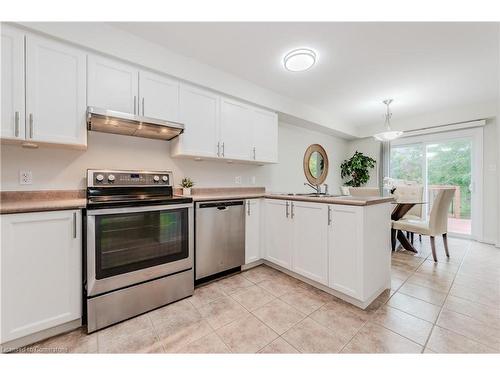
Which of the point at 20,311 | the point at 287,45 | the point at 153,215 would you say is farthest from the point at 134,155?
the point at 287,45

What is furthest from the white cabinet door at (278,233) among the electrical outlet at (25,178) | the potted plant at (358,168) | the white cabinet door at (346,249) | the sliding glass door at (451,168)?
the sliding glass door at (451,168)

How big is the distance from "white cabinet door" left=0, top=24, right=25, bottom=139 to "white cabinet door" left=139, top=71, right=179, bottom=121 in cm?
79

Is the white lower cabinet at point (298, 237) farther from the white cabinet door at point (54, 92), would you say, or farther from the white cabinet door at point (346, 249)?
the white cabinet door at point (54, 92)

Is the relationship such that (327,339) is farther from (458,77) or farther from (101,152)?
(458,77)

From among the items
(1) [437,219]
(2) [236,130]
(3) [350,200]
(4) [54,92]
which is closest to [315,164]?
(1) [437,219]

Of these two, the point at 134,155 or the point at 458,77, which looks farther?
the point at 458,77

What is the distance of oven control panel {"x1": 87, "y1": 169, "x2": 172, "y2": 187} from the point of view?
191cm

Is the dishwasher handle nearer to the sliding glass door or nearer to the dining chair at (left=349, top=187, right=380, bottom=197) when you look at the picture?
the dining chair at (left=349, top=187, right=380, bottom=197)

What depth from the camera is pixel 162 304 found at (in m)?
1.83

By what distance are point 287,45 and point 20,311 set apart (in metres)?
3.00

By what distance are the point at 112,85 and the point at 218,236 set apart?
1.78 meters

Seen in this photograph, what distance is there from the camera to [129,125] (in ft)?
6.41

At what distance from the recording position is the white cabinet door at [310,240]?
2021 millimetres

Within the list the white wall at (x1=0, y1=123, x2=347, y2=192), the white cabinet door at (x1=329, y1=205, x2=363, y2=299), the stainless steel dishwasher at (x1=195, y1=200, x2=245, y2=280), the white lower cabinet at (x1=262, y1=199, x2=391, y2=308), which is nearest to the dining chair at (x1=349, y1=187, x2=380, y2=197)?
the white wall at (x1=0, y1=123, x2=347, y2=192)
